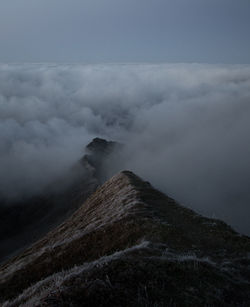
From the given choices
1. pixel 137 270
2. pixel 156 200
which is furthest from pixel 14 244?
pixel 137 270

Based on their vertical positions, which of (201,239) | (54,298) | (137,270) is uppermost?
(54,298)

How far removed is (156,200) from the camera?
4053 centimetres

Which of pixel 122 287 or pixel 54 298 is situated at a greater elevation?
pixel 54 298

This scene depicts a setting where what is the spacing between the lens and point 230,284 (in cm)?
1397

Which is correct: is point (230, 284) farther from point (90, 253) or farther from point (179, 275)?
point (90, 253)

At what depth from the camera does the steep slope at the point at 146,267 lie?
11.2 metres

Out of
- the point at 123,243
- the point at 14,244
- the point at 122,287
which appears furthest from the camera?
the point at 14,244

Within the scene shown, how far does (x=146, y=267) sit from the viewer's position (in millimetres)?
13617

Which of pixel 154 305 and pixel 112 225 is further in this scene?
pixel 112 225

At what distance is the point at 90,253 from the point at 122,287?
1306 cm

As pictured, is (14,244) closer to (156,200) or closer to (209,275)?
(156,200)

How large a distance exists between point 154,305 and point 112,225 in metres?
19.3

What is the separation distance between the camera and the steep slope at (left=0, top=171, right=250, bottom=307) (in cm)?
1117

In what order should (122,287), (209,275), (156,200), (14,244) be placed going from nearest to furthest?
(122,287) < (209,275) < (156,200) < (14,244)
